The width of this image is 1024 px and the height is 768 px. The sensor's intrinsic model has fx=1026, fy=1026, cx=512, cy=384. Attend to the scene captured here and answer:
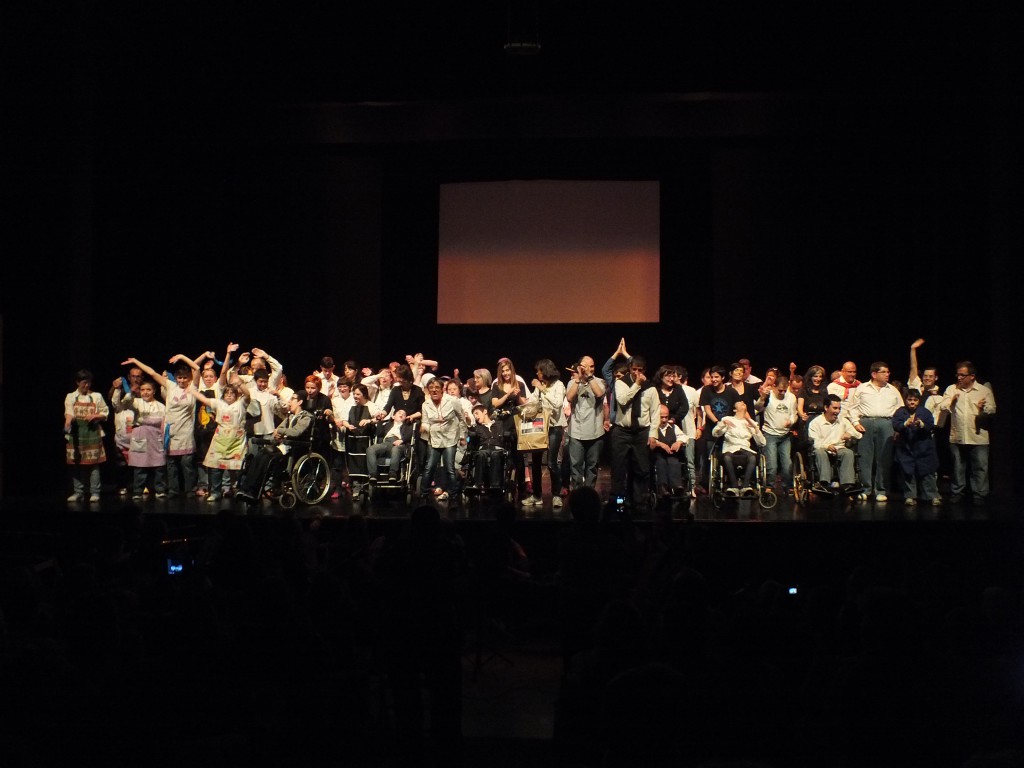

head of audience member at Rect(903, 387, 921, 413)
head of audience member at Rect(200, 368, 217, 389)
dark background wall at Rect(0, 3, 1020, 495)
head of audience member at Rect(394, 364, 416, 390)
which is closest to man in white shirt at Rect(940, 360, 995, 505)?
head of audience member at Rect(903, 387, 921, 413)

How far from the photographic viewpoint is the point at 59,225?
1255cm

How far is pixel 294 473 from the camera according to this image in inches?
401

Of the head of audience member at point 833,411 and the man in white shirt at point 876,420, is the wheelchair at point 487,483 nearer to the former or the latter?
the head of audience member at point 833,411

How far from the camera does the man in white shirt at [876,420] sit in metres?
10.4

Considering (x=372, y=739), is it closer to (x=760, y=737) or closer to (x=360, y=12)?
(x=760, y=737)

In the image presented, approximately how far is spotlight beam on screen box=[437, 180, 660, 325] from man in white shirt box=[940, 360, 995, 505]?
524 centimetres

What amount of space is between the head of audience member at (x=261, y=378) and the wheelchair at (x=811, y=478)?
5816 millimetres

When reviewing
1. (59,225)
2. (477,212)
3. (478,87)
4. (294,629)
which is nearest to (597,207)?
(477,212)

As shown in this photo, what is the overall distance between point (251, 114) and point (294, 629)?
447 inches

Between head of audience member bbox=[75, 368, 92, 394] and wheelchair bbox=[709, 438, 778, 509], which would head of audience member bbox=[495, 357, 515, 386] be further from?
head of audience member bbox=[75, 368, 92, 394]

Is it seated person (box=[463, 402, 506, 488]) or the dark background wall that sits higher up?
the dark background wall

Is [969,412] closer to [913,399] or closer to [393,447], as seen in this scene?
[913,399]

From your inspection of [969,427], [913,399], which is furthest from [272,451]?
[969,427]

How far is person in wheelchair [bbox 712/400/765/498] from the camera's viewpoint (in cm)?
1007
